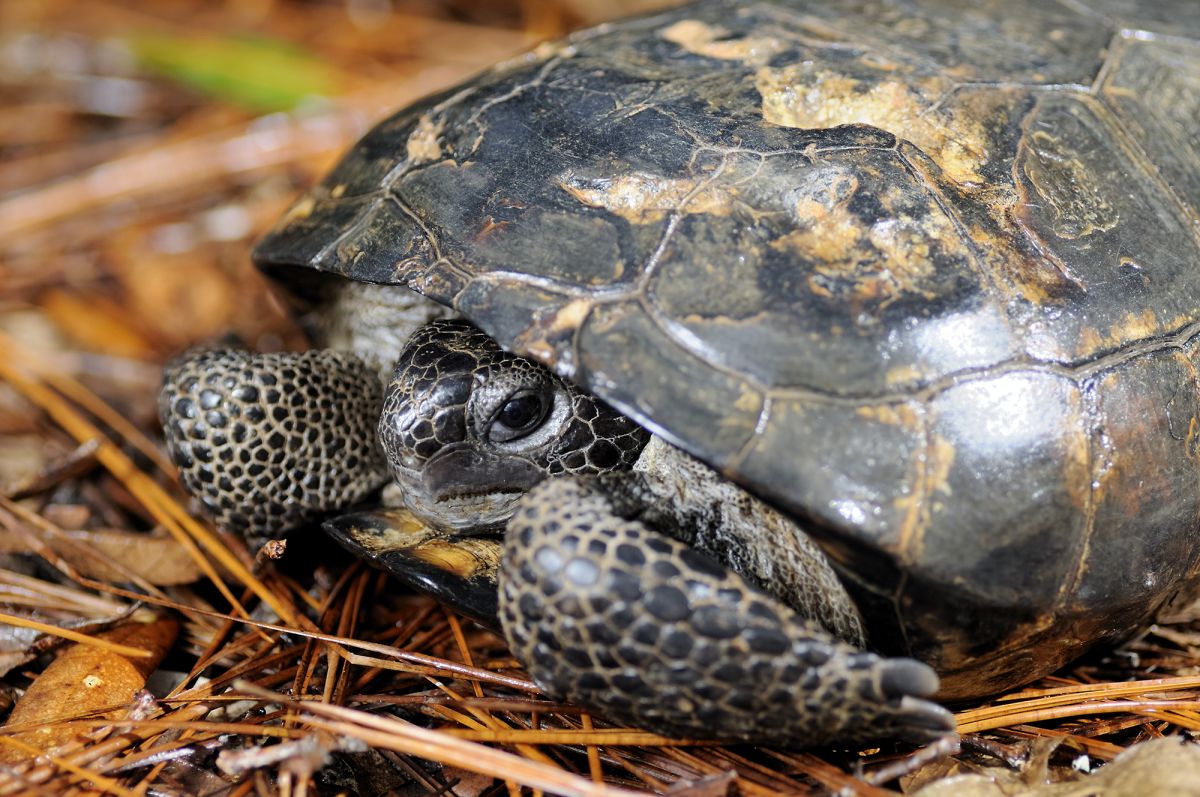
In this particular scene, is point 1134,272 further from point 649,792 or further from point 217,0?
point 217,0

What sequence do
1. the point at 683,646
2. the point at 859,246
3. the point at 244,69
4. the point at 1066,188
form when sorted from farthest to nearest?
the point at 244,69 < the point at 1066,188 < the point at 859,246 < the point at 683,646

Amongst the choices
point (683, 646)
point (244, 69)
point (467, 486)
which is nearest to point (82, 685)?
point (467, 486)

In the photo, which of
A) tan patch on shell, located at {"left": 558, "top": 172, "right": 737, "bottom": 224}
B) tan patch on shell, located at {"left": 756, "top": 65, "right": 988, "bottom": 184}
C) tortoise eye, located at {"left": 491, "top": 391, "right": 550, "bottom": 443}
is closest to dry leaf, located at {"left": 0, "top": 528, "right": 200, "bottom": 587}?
tortoise eye, located at {"left": 491, "top": 391, "right": 550, "bottom": 443}

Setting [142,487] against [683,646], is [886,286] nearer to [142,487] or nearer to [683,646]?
[683,646]

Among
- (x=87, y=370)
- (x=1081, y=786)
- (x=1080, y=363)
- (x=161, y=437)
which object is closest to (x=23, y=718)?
(x=161, y=437)

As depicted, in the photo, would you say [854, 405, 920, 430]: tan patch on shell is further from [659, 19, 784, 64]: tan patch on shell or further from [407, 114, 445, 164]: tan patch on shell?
[407, 114, 445, 164]: tan patch on shell

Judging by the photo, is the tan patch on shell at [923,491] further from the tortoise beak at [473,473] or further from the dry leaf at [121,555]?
the dry leaf at [121,555]

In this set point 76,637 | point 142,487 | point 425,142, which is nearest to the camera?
point 76,637
